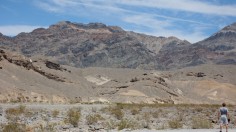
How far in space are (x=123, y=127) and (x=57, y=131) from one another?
382 centimetres

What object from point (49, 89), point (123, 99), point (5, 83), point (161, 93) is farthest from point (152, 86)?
point (5, 83)

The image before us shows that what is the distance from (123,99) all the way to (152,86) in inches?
759

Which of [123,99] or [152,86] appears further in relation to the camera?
[152,86]

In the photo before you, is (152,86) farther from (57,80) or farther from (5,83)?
(5,83)

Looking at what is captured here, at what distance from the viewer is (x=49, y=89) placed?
94.2m

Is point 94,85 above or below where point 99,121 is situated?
below

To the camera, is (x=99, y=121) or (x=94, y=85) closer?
(x=99, y=121)

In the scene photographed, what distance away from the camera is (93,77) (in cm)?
14800

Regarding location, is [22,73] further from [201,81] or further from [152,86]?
[201,81]

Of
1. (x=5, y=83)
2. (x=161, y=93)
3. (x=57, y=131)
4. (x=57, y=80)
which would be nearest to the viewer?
(x=57, y=131)

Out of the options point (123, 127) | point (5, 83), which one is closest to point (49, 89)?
point (5, 83)

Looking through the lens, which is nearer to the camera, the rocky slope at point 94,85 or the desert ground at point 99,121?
the desert ground at point 99,121

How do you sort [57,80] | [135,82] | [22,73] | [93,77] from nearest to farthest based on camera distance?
1. [22,73]
2. [57,80]
3. [135,82]
4. [93,77]

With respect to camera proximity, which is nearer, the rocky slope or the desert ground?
the desert ground
